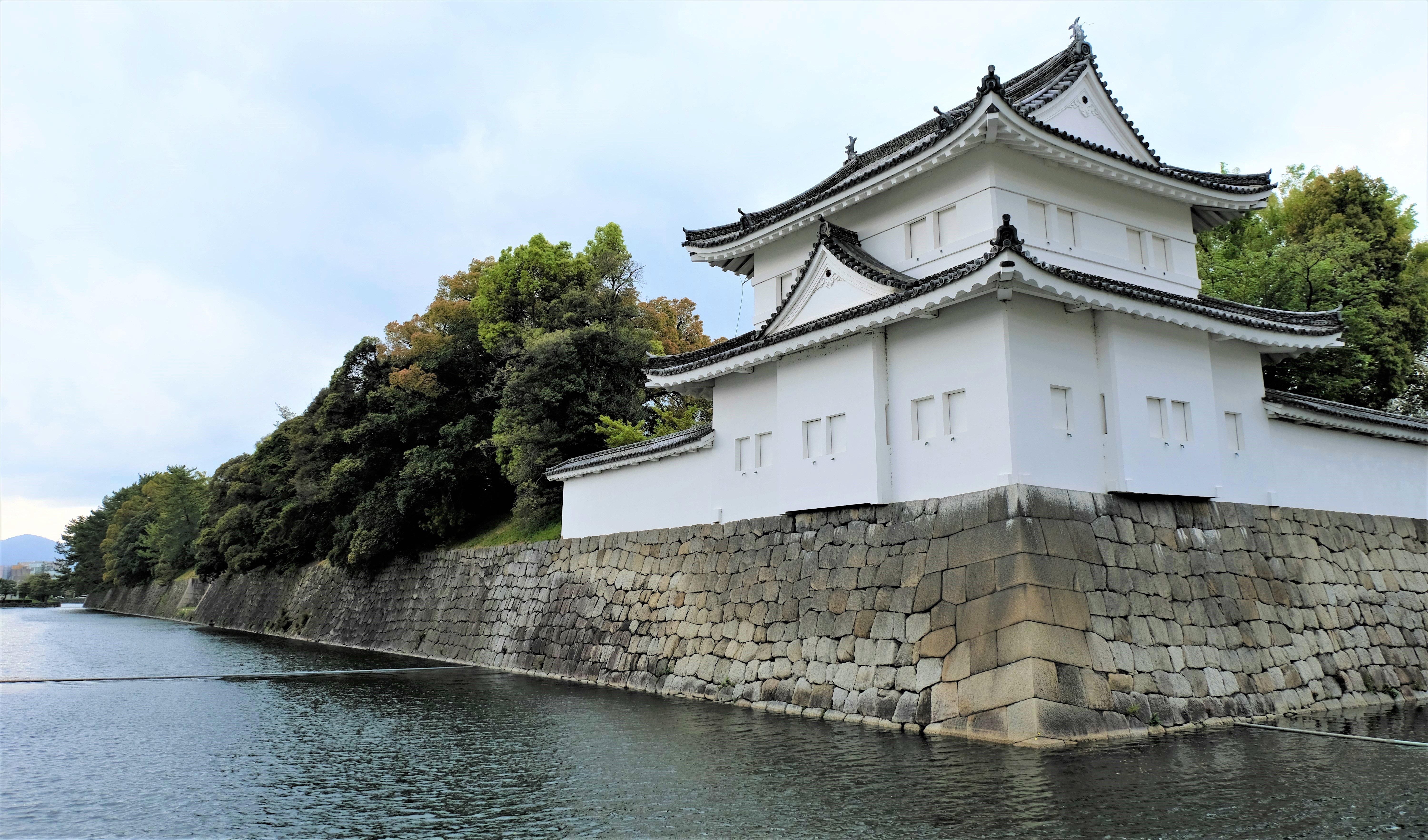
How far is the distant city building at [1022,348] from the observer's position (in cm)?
993

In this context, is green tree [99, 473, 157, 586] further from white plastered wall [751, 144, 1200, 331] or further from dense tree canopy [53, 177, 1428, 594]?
white plastered wall [751, 144, 1200, 331]

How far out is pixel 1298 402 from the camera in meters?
12.1

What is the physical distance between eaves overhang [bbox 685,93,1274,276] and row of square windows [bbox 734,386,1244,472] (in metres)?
3.05

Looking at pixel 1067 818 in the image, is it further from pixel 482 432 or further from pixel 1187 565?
pixel 482 432

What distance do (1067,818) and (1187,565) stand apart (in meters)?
5.61

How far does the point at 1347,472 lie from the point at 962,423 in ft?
22.3

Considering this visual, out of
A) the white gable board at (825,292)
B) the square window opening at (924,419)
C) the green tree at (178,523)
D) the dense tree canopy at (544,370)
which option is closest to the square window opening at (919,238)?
the white gable board at (825,292)

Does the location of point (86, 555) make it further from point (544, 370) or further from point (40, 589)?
point (544, 370)

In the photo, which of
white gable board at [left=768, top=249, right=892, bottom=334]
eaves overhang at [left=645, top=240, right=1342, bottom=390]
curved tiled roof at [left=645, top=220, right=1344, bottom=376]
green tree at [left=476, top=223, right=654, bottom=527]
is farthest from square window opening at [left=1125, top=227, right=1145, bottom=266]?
green tree at [left=476, top=223, right=654, bottom=527]

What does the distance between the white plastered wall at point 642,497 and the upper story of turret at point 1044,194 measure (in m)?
3.38

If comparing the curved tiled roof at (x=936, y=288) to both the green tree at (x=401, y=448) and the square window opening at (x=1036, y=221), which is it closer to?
the square window opening at (x=1036, y=221)

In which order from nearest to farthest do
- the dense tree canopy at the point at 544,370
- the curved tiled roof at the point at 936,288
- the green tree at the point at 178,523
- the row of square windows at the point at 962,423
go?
the curved tiled roof at the point at 936,288, the row of square windows at the point at 962,423, the dense tree canopy at the point at 544,370, the green tree at the point at 178,523

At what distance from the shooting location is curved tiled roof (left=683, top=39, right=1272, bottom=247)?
1111 cm

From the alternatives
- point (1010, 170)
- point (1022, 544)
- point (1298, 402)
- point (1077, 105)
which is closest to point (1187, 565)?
point (1022, 544)
